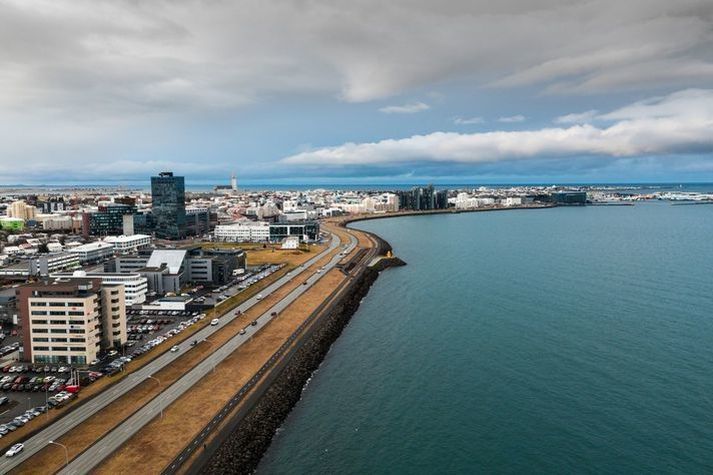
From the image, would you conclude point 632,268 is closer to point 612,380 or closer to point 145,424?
point 612,380

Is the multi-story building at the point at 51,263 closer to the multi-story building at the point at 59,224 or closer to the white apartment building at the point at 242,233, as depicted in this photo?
the white apartment building at the point at 242,233

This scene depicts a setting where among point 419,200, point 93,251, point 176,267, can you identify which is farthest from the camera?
point 419,200

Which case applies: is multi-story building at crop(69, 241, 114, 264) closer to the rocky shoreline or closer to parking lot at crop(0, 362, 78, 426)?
parking lot at crop(0, 362, 78, 426)

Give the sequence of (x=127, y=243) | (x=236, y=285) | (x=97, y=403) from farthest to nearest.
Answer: (x=127, y=243)
(x=236, y=285)
(x=97, y=403)

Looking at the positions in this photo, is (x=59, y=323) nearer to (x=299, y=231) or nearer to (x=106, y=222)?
(x=299, y=231)

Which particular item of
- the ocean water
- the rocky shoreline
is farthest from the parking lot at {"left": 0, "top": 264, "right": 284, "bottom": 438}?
the ocean water

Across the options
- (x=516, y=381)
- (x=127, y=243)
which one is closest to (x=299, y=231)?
(x=127, y=243)

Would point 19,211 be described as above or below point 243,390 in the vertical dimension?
above
